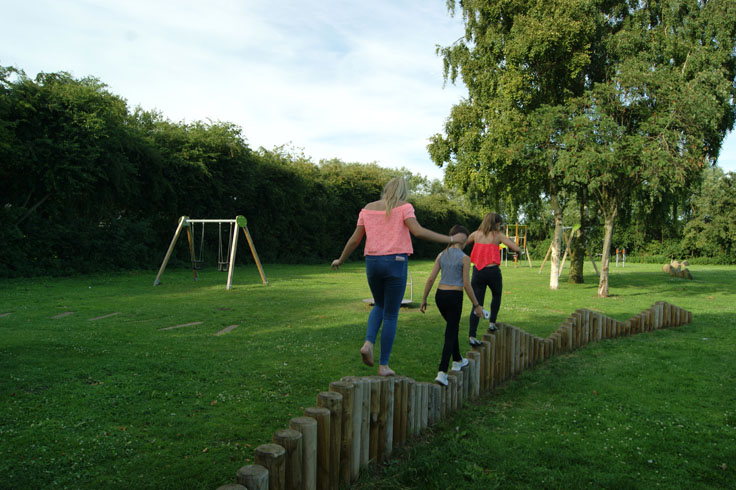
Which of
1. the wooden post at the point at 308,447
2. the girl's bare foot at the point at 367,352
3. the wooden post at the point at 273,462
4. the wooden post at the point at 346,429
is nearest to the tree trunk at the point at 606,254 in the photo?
the girl's bare foot at the point at 367,352

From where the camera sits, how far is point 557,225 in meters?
18.0

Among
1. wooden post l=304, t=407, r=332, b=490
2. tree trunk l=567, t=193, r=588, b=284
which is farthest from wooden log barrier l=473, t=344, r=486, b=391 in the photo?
tree trunk l=567, t=193, r=588, b=284

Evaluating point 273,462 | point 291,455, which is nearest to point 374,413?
point 291,455

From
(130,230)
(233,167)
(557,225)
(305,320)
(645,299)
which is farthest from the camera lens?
(233,167)

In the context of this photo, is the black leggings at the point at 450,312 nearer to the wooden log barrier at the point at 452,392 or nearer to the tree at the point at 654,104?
the wooden log barrier at the point at 452,392

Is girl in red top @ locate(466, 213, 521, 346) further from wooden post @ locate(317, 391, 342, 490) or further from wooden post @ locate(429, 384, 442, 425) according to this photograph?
wooden post @ locate(317, 391, 342, 490)

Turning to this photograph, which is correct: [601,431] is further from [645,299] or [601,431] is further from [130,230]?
[130,230]

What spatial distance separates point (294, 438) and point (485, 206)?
19363 mm

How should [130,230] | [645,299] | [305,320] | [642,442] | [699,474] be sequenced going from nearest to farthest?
[699,474] → [642,442] → [305,320] → [645,299] → [130,230]

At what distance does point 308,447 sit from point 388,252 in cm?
210

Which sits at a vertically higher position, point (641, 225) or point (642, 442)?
point (641, 225)

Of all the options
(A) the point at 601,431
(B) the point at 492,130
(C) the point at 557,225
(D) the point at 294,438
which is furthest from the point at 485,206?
(D) the point at 294,438

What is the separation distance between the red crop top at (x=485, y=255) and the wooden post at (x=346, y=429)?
4.15 meters

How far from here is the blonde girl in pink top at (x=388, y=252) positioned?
4465 millimetres
